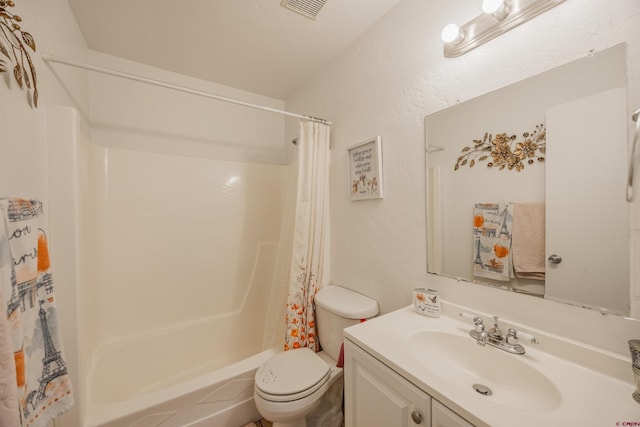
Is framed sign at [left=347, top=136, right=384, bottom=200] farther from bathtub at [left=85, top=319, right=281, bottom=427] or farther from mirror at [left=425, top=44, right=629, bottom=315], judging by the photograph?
bathtub at [left=85, top=319, right=281, bottom=427]

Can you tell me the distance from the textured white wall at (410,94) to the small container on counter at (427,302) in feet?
0.25

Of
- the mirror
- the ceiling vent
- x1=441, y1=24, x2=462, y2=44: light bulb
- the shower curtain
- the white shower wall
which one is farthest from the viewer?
the white shower wall

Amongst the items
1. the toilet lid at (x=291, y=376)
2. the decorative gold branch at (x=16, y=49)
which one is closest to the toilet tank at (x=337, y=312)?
the toilet lid at (x=291, y=376)

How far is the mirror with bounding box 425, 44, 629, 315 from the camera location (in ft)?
2.29

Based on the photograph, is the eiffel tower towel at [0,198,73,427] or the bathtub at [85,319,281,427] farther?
the bathtub at [85,319,281,427]

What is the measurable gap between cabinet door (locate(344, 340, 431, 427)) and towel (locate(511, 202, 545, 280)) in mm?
570

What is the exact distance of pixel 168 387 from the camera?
1290 millimetres

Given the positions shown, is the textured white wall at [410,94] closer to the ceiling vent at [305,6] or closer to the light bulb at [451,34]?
the light bulb at [451,34]

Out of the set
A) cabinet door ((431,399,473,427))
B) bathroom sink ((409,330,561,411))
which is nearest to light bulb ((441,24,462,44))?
bathroom sink ((409,330,561,411))

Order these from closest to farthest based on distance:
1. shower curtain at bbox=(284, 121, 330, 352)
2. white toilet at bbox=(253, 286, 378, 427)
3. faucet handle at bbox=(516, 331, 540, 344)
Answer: faucet handle at bbox=(516, 331, 540, 344) < white toilet at bbox=(253, 286, 378, 427) < shower curtain at bbox=(284, 121, 330, 352)

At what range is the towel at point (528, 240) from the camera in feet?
2.71

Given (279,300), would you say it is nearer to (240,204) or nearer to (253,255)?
(253,255)

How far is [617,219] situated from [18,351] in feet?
5.32

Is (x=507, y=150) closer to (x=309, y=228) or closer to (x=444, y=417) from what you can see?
(x=444, y=417)
